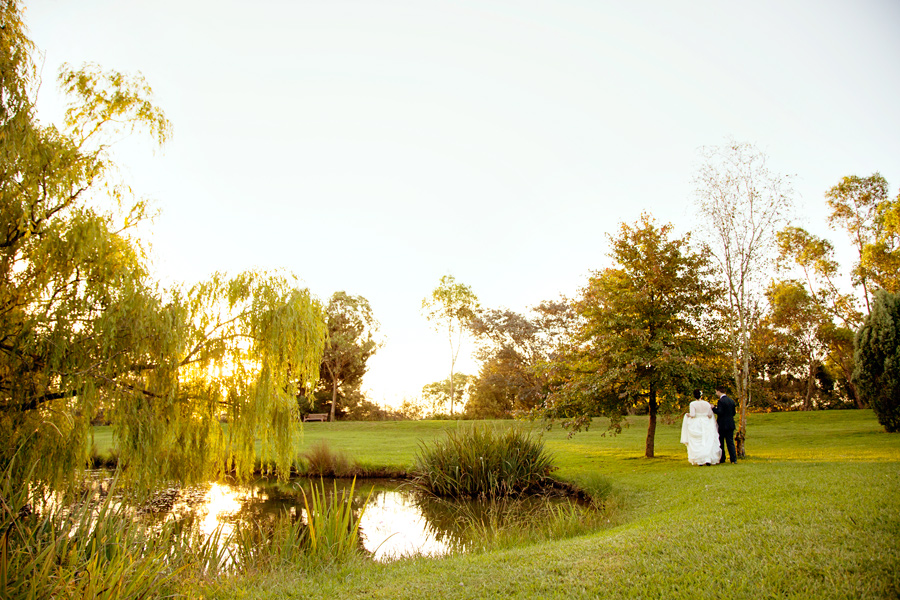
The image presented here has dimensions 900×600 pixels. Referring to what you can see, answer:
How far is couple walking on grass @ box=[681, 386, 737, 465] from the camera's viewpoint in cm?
1265

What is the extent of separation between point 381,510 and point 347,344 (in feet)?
105

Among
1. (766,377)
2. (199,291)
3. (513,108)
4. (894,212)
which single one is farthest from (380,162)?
(766,377)

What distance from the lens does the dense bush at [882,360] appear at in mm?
17172

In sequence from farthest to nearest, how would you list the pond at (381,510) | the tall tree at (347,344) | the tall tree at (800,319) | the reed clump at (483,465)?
the tall tree at (347,344) → the tall tree at (800,319) → the reed clump at (483,465) → the pond at (381,510)

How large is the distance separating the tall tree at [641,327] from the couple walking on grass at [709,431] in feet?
2.48

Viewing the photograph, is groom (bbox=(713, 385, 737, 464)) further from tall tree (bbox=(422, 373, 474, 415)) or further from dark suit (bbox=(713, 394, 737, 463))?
tall tree (bbox=(422, 373, 474, 415))

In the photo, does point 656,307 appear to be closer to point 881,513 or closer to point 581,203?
point 581,203

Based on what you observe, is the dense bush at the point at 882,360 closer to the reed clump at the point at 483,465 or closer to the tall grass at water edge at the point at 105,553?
the reed clump at the point at 483,465

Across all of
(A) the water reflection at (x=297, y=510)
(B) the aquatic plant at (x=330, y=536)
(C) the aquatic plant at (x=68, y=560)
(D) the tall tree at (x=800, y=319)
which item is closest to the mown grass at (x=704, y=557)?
(B) the aquatic plant at (x=330, y=536)

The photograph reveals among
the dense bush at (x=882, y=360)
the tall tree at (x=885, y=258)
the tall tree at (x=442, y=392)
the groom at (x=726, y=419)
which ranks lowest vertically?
the tall tree at (x=442, y=392)

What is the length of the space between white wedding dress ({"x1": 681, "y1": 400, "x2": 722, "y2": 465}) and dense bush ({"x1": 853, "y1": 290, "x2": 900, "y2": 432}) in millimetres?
9353

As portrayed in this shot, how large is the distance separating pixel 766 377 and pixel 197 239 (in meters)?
38.8

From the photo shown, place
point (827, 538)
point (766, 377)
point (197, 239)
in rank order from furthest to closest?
point (766, 377) → point (197, 239) → point (827, 538)

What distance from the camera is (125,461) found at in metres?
7.74
